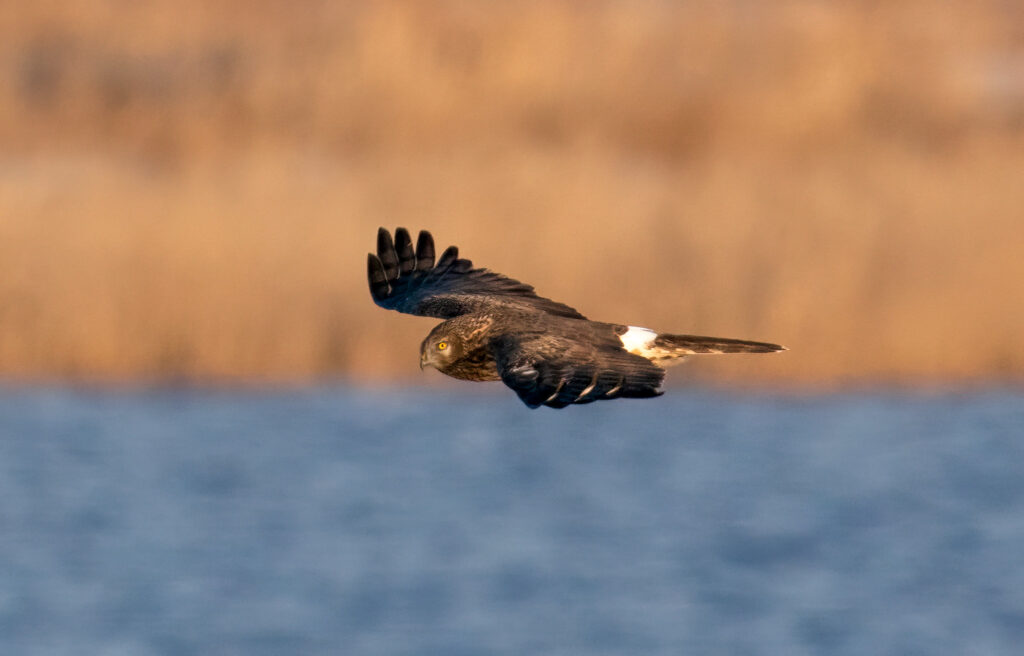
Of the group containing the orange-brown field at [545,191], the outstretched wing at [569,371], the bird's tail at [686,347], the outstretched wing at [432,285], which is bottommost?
the outstretched wing at [569,371]

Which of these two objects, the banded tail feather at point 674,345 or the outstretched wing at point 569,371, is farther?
the banded tail feather at point 674,345

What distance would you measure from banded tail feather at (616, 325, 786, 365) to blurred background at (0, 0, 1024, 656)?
527 cm

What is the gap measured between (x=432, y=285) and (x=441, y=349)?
101 centimetres

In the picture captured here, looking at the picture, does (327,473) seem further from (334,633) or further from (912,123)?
(912,123)

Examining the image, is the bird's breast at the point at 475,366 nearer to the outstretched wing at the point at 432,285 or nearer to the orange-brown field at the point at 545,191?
the outstretched wing at the point at 432,285

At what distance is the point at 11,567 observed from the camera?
14633mm

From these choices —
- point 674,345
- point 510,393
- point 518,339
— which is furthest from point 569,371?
point 510,393

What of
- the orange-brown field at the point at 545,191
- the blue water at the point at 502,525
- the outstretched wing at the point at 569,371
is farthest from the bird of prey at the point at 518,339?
the orange-brown field at the point at 545,191

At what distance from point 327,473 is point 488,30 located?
19.2ft

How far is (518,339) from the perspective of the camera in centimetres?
734

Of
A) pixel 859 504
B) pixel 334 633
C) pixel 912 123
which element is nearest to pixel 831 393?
pixel 859 504

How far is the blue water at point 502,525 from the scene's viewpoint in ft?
43.8

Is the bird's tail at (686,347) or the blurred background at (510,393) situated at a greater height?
the blurred background at (510,393)

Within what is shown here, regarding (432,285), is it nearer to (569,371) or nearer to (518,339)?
(518,339)
